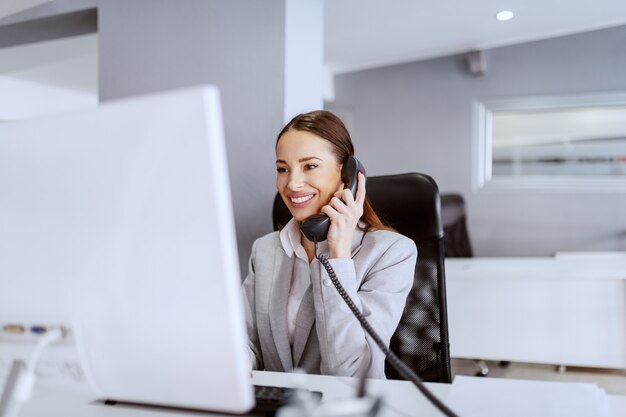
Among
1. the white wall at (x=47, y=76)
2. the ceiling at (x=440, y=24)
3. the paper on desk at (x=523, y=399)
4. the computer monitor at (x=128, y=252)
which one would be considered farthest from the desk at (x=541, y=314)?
the computer monitor at (x=128, y=252)

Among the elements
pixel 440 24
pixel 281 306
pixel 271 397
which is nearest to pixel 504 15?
pixel 440 24

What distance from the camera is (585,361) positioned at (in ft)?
9.46

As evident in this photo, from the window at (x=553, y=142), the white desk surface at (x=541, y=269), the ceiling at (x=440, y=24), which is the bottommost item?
the white desk surface at (x=541, y=269)

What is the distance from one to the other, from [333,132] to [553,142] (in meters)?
3.42

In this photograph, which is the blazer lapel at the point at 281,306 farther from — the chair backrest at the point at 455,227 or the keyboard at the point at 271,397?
the chair backrest at the point at 455,227

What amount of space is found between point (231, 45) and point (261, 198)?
57cm

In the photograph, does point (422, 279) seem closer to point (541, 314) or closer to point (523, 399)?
point (523, 399)

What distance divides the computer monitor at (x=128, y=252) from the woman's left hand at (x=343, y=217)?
685mm

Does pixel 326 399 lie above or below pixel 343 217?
below

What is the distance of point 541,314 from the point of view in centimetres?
292

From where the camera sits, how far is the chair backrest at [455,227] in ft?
11.7

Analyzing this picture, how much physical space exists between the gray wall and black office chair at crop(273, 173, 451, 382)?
3.09 meters

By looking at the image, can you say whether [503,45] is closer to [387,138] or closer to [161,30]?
[387,138]

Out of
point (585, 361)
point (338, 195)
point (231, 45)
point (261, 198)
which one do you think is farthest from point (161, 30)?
point (585, 361)
